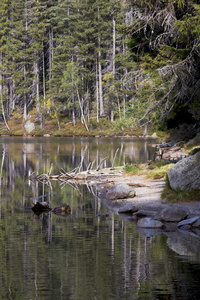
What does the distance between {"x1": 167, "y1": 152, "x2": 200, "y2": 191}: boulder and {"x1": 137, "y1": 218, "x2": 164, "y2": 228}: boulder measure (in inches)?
106

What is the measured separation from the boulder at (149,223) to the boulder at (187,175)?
2.70 metres

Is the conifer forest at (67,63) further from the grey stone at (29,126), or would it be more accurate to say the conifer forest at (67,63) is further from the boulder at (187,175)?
the boulder at (187,175)

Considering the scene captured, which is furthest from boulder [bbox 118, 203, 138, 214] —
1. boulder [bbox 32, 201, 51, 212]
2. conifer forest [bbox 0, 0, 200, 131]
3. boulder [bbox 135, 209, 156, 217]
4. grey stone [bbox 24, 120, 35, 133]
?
grey stone [bbox 24, 120, 35, 133]

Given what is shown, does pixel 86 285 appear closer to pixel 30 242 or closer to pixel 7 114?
pixel 30 242

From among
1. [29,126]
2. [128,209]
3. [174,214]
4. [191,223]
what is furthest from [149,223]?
[29,126]

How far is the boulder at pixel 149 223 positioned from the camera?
1308 cm

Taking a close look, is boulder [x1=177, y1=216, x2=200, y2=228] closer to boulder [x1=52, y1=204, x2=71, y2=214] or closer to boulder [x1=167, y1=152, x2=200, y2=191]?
boulder [x1=167, y1=152, x2=200, y2=191]

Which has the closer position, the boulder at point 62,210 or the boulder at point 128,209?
the boulder at point 128,209

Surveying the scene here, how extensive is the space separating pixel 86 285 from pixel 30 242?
128 inches

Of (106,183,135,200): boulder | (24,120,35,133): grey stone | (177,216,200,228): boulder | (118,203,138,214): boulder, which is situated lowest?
(24,120,35,133): grey stone

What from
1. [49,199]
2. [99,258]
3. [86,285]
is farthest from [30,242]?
[49,199]

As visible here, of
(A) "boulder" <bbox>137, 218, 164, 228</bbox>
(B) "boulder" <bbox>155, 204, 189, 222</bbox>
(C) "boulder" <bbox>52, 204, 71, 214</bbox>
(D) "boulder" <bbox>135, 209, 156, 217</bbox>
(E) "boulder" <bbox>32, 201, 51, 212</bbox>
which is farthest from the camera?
(E) "boulder" <bbox>32, 201, 51, 212</bbox>

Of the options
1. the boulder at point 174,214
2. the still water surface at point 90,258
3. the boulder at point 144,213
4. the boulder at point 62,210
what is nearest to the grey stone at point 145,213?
the boulder at point 144,213

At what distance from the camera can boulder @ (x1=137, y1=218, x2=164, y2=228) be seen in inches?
515
